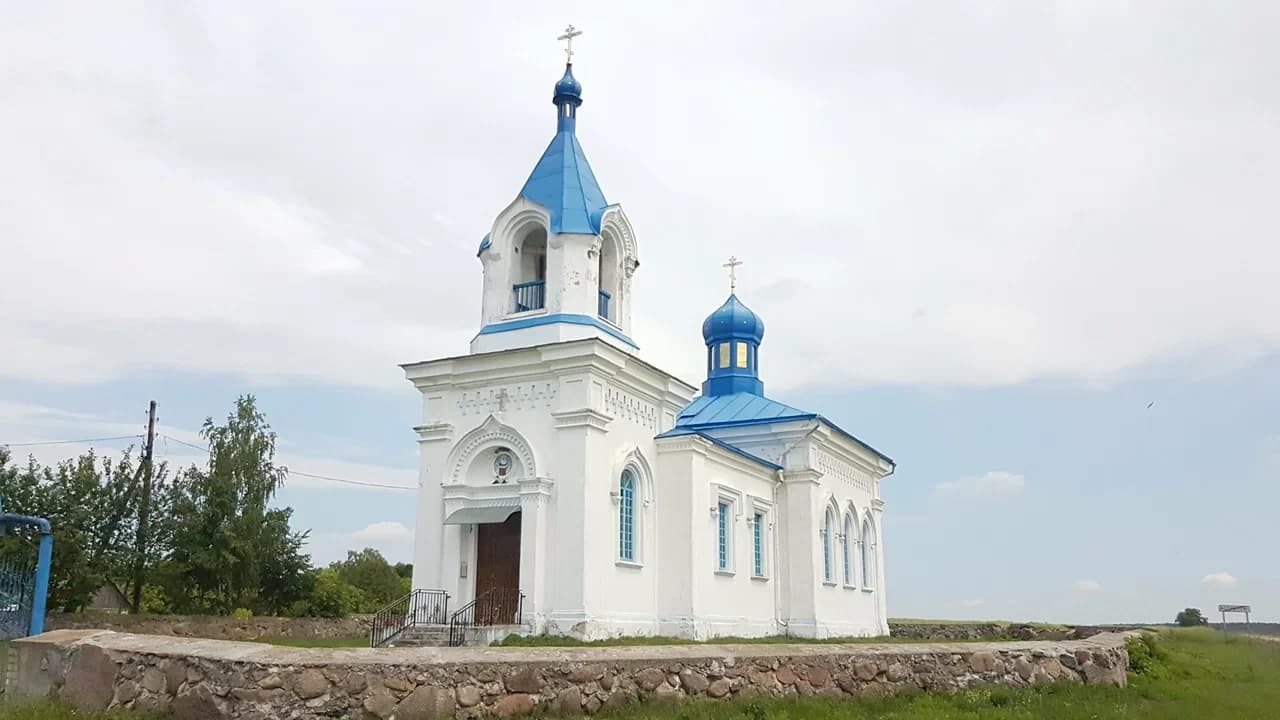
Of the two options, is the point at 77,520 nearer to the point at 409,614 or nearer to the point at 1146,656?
the point at 409,614

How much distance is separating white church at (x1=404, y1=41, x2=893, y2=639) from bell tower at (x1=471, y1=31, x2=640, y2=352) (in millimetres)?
30

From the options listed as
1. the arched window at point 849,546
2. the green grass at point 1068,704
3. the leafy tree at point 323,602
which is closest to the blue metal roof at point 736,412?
the arched window at point 849,546

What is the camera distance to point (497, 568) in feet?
55.6

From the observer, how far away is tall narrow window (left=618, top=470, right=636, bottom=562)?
17.2m

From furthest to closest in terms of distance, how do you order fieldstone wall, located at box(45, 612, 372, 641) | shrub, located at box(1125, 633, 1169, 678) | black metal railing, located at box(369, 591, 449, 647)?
1. fieldstone wall, located at box(45, 612, 372, 641)
2. black metal railing, located at box(369, 591, 449, 647)
3. shrub, located at box(1125, 633, 1169, 678)

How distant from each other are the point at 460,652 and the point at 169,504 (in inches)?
765

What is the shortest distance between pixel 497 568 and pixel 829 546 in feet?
30.6

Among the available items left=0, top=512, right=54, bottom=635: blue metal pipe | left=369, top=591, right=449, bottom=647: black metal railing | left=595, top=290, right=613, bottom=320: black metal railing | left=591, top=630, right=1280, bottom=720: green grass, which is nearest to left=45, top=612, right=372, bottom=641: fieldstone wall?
left=369, top=591, right=449, bottom=647: black metal railing

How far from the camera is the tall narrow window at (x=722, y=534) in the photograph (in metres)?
19.1

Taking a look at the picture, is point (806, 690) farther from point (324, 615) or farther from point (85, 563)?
point (324, 615)

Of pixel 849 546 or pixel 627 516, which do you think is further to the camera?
pixel 849 546

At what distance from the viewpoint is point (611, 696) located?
25.5 feet

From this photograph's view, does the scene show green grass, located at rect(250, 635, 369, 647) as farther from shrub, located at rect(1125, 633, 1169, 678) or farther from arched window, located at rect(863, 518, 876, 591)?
arched window, located at rect(863, 518, 876, 591)

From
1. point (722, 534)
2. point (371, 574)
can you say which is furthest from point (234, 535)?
point (371, 574)
